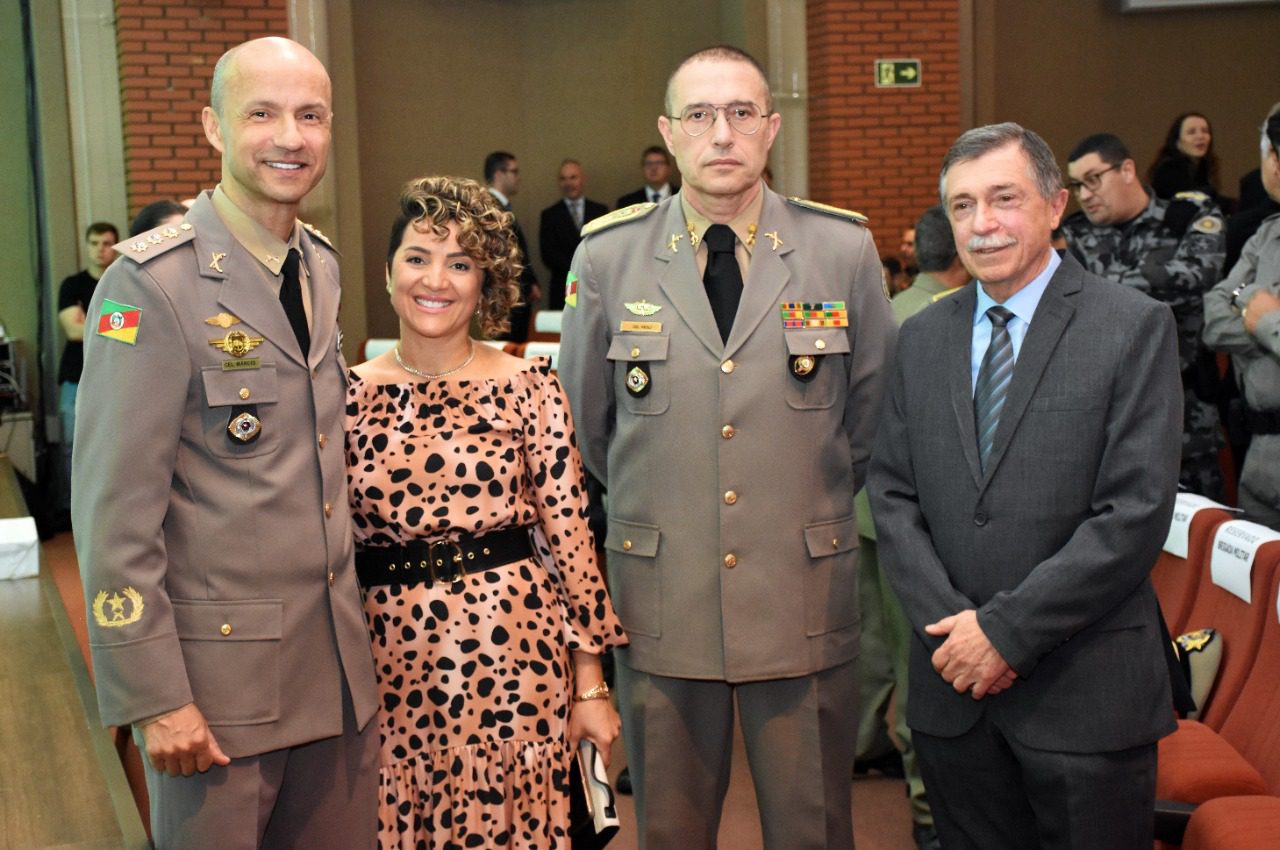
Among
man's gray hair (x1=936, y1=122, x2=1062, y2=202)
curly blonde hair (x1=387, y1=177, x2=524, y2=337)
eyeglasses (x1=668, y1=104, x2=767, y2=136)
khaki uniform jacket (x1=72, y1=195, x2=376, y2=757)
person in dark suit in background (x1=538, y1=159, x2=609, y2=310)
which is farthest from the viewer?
person in dark suit in background (x1=538, y1=159, x2=609, y2=310)

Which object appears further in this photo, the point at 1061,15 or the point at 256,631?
the point at 1061,15

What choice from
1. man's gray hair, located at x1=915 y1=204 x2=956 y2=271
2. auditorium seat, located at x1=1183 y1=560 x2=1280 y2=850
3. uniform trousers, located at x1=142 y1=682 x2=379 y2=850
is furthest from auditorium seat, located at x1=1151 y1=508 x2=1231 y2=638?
uniform trousers, located at x1=142 y1=682 x2=379 y2=850

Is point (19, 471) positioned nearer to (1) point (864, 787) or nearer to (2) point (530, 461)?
(1) point (864, 787)

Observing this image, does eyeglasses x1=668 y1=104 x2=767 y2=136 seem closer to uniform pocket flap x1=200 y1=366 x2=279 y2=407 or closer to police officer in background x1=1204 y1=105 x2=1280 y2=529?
uniform pocket flap x1=200 y1=366 x2=279 y2=407

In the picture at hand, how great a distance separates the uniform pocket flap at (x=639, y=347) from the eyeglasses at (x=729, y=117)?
40 centimetres

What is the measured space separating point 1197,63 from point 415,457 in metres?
10.5

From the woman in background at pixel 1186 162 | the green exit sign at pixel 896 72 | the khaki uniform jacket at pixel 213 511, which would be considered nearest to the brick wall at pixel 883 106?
the green exit sign at pixel 896 72

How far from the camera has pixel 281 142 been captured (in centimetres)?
213

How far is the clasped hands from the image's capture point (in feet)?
7.43

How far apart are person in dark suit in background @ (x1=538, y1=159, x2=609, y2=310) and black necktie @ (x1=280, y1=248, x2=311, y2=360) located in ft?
27.5

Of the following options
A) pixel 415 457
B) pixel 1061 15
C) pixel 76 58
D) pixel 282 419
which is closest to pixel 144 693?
pixel 282 419

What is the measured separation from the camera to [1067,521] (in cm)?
229

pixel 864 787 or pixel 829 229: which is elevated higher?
pixel 829 229

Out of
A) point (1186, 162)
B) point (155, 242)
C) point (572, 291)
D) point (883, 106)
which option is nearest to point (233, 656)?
point (155, 242)
